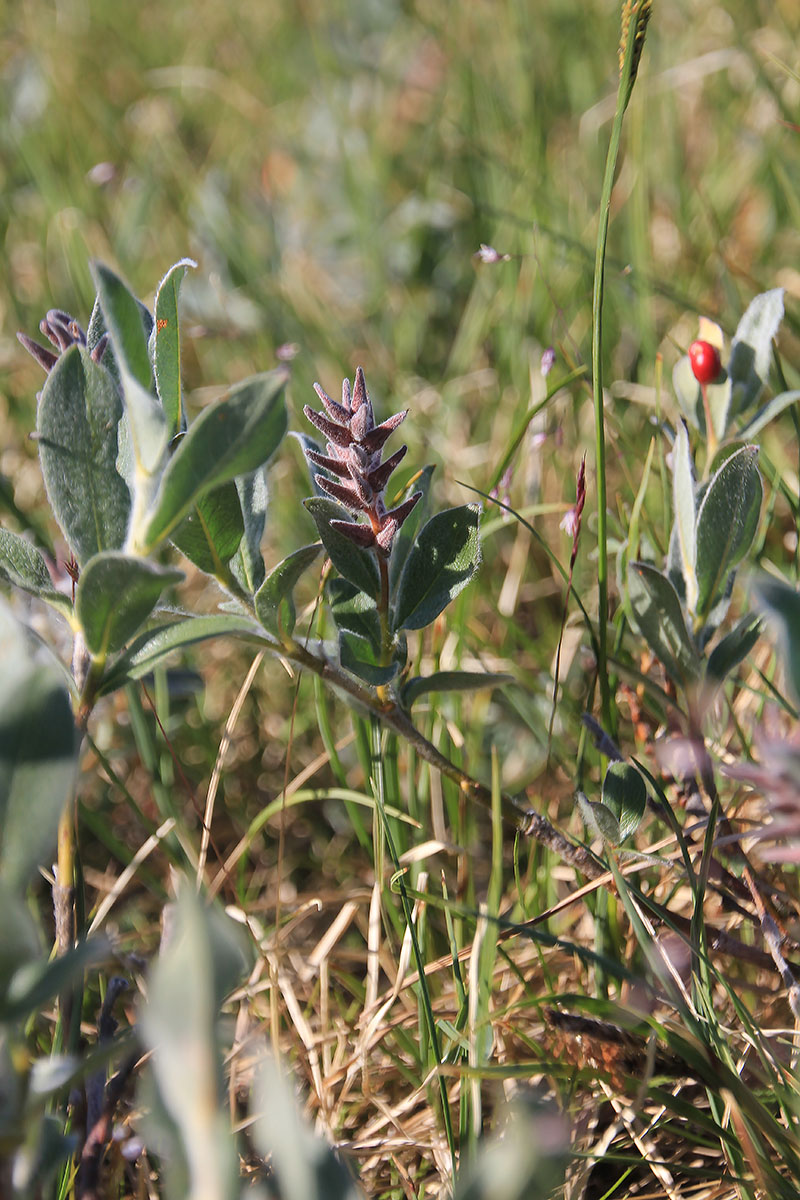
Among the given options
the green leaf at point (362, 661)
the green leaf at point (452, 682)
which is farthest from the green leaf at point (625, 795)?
the green leaf at point (362, 661)

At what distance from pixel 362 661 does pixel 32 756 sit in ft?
1.26

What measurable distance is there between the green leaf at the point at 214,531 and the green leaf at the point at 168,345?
81mm

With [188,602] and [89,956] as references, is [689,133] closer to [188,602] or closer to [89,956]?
[188,602]

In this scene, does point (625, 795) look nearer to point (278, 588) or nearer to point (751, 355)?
point (278, 588)

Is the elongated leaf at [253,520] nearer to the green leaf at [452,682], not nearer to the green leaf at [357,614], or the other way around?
the green leaf at [357,614]

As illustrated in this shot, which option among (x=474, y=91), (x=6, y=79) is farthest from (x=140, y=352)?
(x=6, y=79)

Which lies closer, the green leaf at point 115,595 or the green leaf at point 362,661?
the green leaf at point 115,595

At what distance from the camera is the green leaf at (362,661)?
3.16 ft

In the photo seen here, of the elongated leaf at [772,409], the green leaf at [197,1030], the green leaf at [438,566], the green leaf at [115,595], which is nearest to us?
the green leaf at [197,1030]

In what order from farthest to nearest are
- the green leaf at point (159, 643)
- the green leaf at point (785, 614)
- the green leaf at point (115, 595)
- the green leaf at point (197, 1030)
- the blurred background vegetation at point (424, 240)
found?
1. the blurred background vegetation at point (424, 240)
2. the green leaf at point (159, 643)
3. the green leaf at point (115, 595)
4. the green leaf at point (785, 614)
5. the green leaf at point (197, 1030)

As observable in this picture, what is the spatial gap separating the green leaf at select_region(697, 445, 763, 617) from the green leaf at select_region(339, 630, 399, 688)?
0.34 meters

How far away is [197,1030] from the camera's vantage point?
0.52 metres

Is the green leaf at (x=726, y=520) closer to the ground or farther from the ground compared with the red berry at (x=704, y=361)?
closer to the ground

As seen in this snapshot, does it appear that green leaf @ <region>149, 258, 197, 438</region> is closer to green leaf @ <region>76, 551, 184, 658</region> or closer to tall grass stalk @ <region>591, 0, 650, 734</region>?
green leaf @ <region>76, 551, 184, 658</region>
